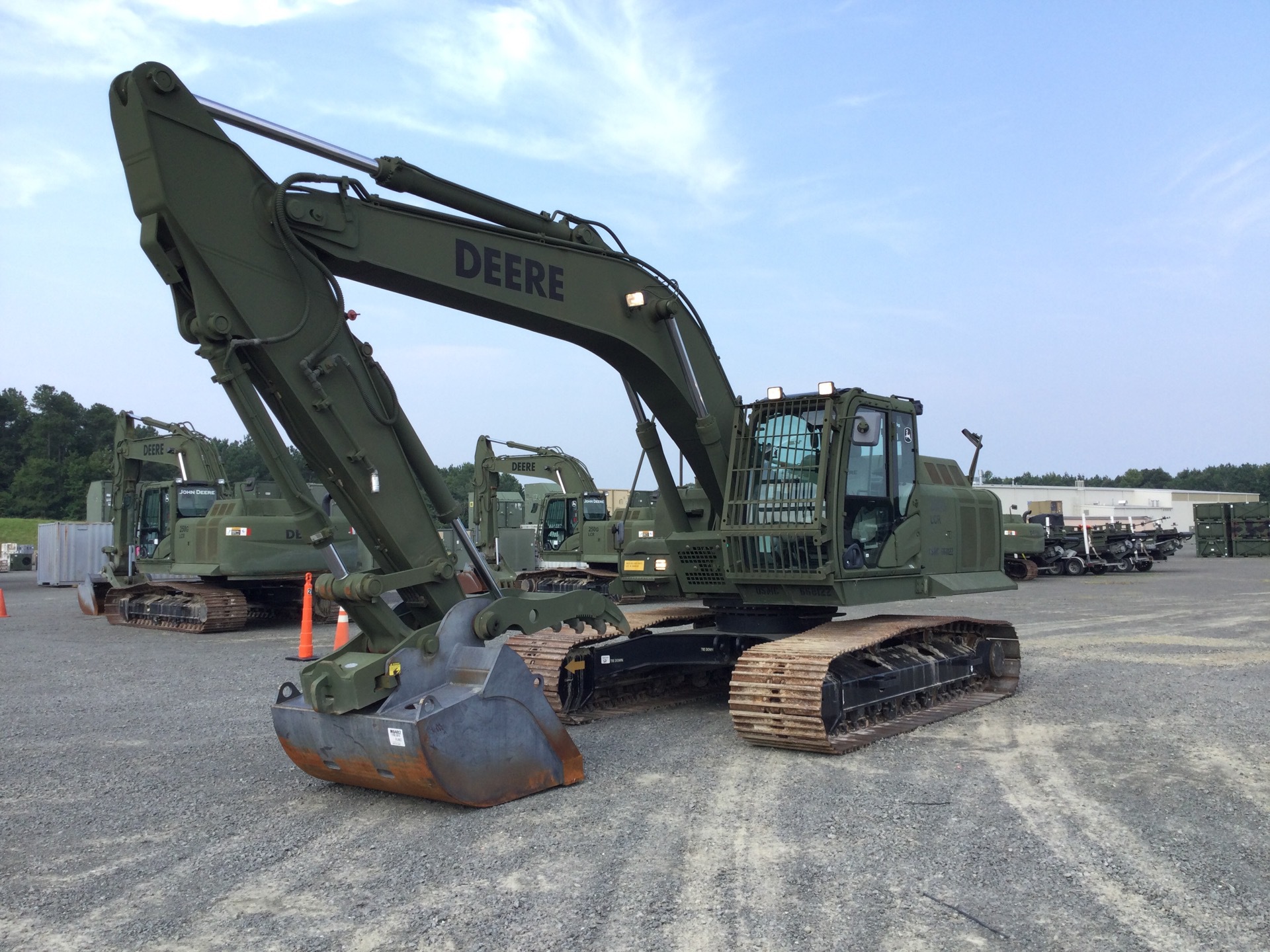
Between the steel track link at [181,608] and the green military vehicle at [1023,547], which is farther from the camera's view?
the green military vehicle at [1023,547]

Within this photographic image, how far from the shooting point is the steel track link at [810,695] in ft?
24.0

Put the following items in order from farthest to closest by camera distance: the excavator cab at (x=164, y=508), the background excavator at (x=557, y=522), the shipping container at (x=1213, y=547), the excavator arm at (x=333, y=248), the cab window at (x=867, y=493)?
the shipping container at (x=1213, y=547), the background excavator at (x=557, y=522), the excavator cab at (x=164, y=508), the cab window at (x=867, y=493), the excavator arm at (x=333, y=248)

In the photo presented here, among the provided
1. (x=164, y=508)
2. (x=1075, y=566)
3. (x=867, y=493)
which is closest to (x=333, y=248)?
(x=867, y=493)

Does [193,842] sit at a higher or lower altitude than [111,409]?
lower

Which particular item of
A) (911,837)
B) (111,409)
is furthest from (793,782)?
(111,409)

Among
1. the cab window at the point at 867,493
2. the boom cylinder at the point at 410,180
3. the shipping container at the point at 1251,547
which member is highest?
the boom cylinder at the point at 410,180

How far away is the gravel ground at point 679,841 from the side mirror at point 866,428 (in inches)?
91.3

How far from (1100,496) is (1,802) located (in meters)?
76.2

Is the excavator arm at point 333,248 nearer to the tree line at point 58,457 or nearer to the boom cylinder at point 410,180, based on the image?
the boom cylinder at point 410,180

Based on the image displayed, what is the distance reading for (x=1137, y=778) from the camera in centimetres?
659

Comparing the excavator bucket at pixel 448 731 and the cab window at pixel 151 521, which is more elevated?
the cab window at pixel 151 521

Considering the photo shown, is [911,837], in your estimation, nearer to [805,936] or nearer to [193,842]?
[805,936]

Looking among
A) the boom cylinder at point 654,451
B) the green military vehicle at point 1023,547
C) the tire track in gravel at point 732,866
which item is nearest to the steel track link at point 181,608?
the boom cylinder at point 654,451

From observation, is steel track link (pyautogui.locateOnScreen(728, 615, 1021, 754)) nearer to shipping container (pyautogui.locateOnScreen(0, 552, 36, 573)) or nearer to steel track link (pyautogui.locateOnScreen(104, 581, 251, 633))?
steel track link (pyautogui.locateOnScreen(104, 581, 251, 633))
